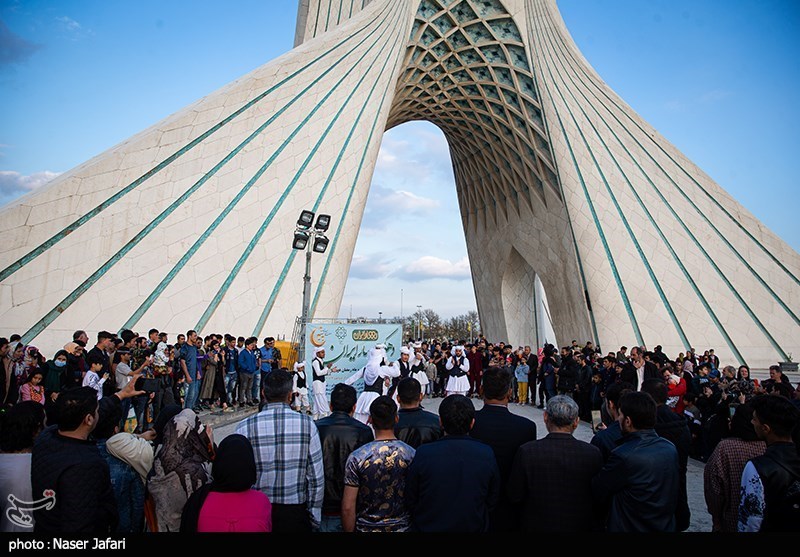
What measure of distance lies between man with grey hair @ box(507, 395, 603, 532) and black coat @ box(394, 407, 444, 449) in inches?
24.2

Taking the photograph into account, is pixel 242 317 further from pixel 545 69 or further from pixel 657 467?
pixel 545 69

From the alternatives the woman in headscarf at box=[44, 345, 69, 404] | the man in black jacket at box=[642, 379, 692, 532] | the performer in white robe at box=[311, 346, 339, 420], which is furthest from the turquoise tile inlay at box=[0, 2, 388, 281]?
the man in black jacket at box=[642, 379, 692, 532]

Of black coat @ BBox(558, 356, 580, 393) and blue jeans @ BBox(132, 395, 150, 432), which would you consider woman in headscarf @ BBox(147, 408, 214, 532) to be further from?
black coat @ BBox(558, 356, 580, 393)

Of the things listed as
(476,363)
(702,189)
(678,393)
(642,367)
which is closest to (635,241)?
(702,189)

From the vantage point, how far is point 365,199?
14039 millimetres

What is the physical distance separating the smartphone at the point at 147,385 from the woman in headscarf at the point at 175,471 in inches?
162

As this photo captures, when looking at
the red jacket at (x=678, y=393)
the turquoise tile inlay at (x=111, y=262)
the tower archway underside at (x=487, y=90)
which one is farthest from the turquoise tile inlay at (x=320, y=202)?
the red jacket at (x=678, y=393)

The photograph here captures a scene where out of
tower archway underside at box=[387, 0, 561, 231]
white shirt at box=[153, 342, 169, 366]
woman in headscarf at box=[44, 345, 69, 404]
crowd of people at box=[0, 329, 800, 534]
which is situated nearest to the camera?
crowd of people at box=[0, 329, 800, 534]

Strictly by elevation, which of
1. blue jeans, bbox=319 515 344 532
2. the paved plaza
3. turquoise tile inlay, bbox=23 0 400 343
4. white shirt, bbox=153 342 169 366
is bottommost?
the paved plaza

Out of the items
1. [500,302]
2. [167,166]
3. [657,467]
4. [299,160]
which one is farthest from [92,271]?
[500,302]

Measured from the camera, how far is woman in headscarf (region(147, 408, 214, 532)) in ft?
7.99

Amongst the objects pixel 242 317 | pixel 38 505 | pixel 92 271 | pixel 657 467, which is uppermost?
pixel 92 271

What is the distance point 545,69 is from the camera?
16.8 metres

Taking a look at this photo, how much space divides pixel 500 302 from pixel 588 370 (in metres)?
13.8
